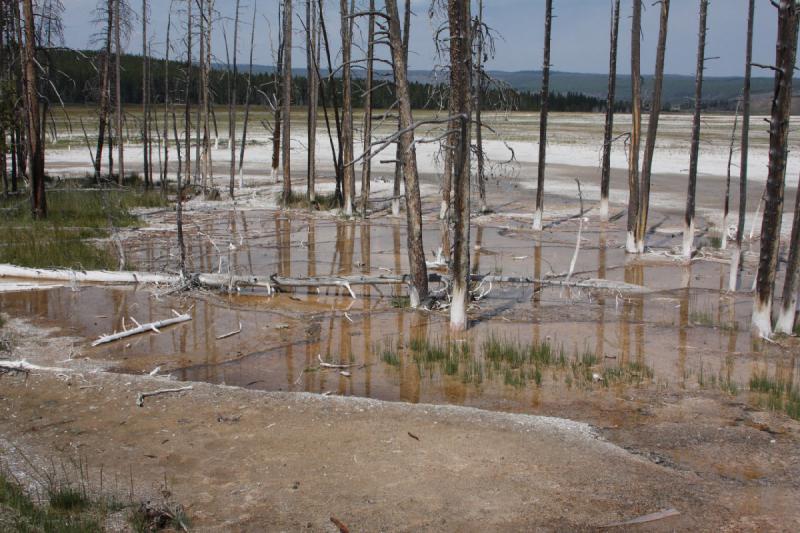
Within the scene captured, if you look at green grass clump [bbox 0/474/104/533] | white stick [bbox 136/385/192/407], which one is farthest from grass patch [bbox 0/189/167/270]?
green grass clump [bbox 0/474/104/533]

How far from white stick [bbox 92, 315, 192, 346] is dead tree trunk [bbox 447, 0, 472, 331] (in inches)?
154

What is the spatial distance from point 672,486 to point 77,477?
14.9ft

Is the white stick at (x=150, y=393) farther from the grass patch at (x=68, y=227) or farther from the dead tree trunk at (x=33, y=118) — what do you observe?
the dead tree trunk at (x=33, y=118)

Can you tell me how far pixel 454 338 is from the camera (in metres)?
10.3

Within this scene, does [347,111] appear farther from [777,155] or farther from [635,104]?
[777,155]

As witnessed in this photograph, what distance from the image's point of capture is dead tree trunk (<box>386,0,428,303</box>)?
11.1 metres

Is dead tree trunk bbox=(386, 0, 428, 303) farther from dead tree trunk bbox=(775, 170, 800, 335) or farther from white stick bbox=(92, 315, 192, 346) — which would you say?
dead tree trunk bbox=(775, 170, 800, 335)

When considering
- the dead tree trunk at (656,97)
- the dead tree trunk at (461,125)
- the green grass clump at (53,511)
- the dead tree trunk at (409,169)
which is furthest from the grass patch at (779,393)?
the dead tree trunk at (656,97)

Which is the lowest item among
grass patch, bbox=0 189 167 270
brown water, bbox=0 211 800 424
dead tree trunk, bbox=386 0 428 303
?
brown water, bbox=0 211 800 424

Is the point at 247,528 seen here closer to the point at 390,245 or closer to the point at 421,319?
the point at 421,319

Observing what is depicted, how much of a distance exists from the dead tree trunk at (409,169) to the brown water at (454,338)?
0.59m

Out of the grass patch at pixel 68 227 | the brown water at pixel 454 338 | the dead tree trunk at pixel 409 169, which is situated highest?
the dead tree trunk at pixel 409 169

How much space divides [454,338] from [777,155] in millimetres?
4784

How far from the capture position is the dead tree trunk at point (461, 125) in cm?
973
